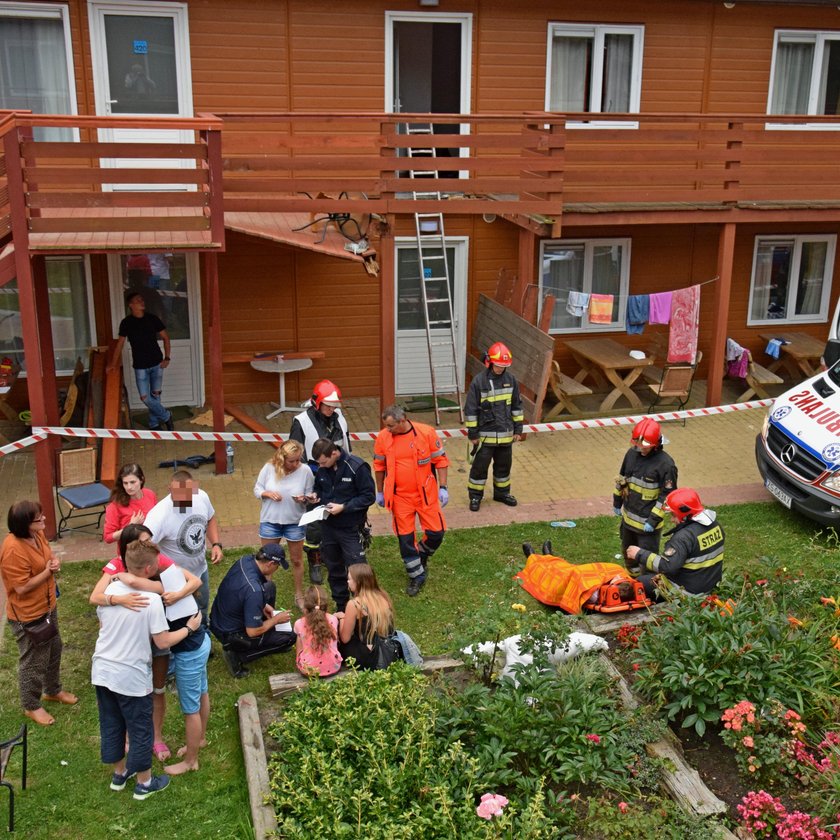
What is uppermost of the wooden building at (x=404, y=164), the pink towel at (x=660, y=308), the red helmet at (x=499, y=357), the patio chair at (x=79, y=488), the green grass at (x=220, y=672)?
the wooden building at (x=404, y=164)

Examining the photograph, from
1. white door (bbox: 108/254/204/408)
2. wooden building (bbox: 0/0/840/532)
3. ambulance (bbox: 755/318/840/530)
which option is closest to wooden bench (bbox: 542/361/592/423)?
wooden building (bbox: 0/0/840/532)

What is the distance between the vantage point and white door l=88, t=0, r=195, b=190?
12.6m

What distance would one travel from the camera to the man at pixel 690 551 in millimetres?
7637

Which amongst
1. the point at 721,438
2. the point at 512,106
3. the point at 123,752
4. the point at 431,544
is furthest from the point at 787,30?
the point at 123,752

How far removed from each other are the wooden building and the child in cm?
455

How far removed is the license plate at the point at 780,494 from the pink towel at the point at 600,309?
382 centimetres

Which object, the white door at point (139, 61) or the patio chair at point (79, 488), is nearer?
the patio chair at point (79, 488)

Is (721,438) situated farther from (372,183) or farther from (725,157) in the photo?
(372,183)

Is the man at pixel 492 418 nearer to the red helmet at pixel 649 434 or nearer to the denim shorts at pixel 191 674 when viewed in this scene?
the red helmet at pixel 649 434

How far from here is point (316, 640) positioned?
7207 mm

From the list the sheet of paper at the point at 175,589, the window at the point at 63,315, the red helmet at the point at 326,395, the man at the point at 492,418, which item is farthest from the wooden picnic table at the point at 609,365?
the sheet of paper at the point at 175,589

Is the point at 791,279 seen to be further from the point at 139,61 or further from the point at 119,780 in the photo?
the point at 119,780

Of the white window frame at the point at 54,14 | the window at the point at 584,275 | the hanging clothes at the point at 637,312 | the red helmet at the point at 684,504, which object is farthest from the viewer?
the window at the point at 584,275

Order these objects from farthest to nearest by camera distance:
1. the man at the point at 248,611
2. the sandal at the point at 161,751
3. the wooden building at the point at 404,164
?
→ the wooden building at the point at 404,164 → the man at the point at 248,611 → the sandal at the point at 161,751
